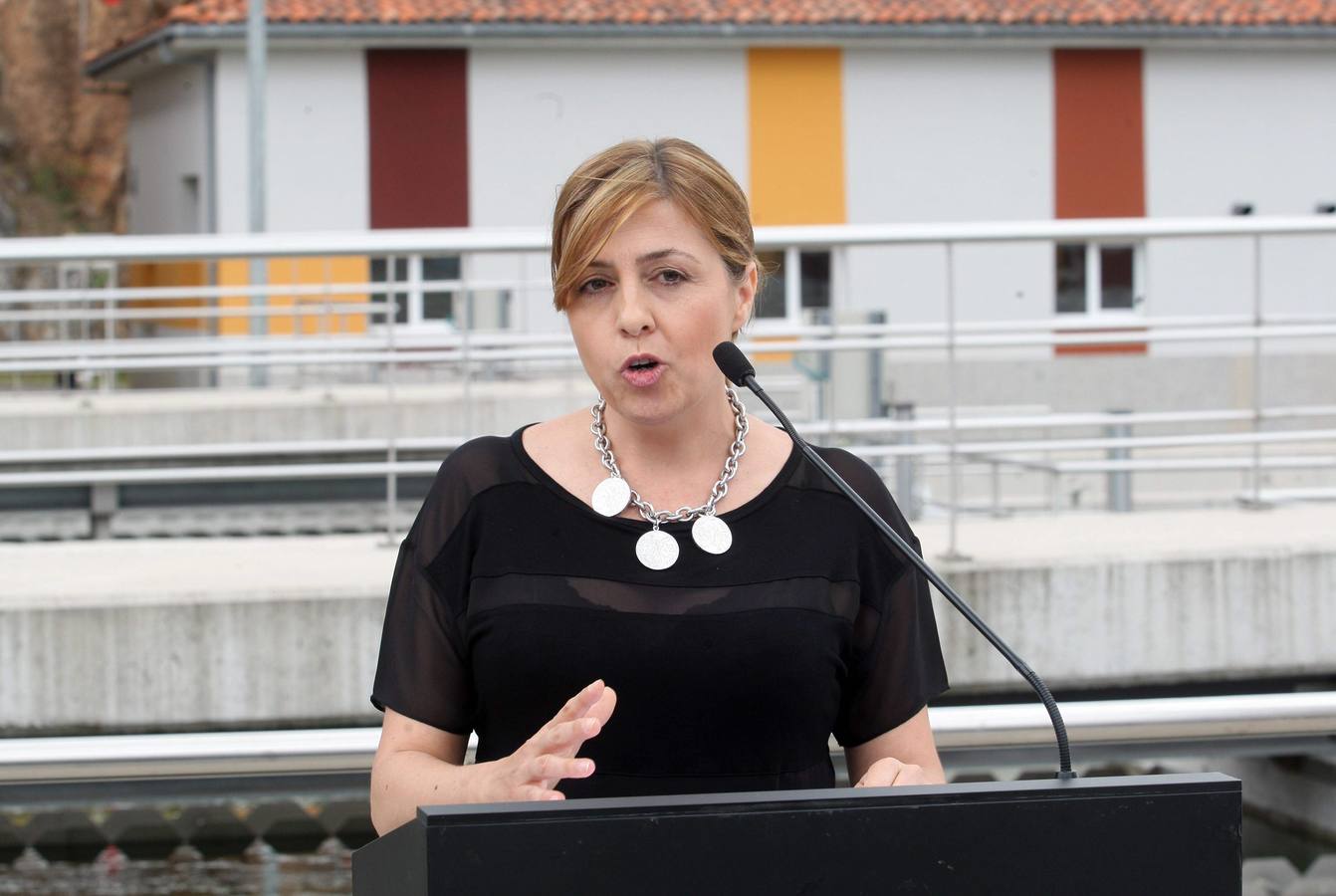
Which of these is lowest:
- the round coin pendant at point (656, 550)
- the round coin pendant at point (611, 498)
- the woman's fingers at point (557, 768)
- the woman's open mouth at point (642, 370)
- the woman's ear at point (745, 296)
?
the woman's fingers at point (557, 768)

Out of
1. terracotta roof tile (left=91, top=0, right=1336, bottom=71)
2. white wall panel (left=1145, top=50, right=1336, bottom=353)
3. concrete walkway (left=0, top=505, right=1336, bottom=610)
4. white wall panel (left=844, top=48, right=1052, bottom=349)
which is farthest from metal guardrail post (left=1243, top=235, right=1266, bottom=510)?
white wall panel (left=1145, top=50, right=1336, bottom=353)

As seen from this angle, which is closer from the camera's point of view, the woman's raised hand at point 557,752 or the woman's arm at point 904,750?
the woman's raised hand at point 557,752

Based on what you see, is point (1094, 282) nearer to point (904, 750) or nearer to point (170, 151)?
point (170, 151)

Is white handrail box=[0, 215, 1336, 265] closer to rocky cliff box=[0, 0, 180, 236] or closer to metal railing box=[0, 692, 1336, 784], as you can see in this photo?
metal railing box=[0, 692, 1336, 784]

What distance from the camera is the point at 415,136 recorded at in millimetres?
23828

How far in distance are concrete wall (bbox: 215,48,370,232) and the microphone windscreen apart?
2225 centimetres

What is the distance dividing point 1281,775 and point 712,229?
3150 mm

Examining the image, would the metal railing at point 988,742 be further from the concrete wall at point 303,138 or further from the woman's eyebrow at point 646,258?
the concrete wall at point 303,138

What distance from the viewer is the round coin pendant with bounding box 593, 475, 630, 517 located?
198 cm

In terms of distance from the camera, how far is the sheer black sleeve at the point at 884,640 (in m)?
2.04

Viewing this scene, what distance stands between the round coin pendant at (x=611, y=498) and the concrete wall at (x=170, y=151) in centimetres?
2333

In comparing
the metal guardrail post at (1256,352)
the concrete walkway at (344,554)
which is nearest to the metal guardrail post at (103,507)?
the concrete walkway at (344,554)

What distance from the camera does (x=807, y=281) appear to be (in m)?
24.6

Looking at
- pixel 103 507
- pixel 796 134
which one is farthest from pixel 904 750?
pixel 796 134
